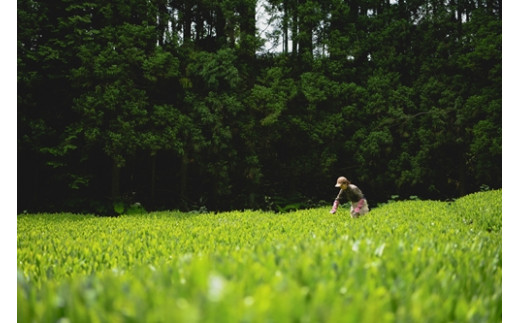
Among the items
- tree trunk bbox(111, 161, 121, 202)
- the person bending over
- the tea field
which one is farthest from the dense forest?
the tea field

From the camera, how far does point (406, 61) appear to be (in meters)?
21.6

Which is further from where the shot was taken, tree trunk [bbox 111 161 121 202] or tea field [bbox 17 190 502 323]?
tree trunk [bbox 111 161 121 202]

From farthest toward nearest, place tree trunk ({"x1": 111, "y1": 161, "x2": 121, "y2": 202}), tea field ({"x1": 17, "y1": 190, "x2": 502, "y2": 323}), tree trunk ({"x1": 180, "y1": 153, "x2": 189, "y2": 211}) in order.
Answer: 1. tree trunk ({"x1": 180, "y1": 153, "x2": 189, "y2": 211})
2. tree trunk ({"x1": 111, "y1": 161, "x2": 121, "y2": 202})
3. tea field ({"x1": 17, "y1": 190, "x2": 502, "y2": 323})

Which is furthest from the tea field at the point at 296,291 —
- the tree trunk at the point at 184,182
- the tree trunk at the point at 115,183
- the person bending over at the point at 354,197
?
the tree trunk at the point at 184,182

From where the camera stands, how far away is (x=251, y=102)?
18781 mm

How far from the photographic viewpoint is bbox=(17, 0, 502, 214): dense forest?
1495cm

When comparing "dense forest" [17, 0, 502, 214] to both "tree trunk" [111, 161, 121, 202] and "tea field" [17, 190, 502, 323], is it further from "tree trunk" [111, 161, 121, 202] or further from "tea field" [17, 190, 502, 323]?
"tea field" [17, 190, 502, 323]

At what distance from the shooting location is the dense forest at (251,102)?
1495cm

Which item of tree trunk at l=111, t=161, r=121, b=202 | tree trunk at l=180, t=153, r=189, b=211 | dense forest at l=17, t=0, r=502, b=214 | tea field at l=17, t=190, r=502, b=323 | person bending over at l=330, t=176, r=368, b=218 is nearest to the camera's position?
tea field at l=17, t=190, r=502, b=323

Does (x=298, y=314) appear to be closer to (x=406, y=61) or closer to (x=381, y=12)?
(x=406, y=61)

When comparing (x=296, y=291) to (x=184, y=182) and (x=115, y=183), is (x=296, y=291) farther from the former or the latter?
(x=184, y=182)

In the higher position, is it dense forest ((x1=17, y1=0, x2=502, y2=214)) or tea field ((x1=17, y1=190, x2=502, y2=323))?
dense forest ((x1=17, y1=0, x2=502, y2=214))

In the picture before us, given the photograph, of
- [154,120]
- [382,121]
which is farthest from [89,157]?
[382,121]

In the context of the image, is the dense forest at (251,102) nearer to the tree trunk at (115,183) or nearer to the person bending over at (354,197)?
the tree trunk at (115,183)
